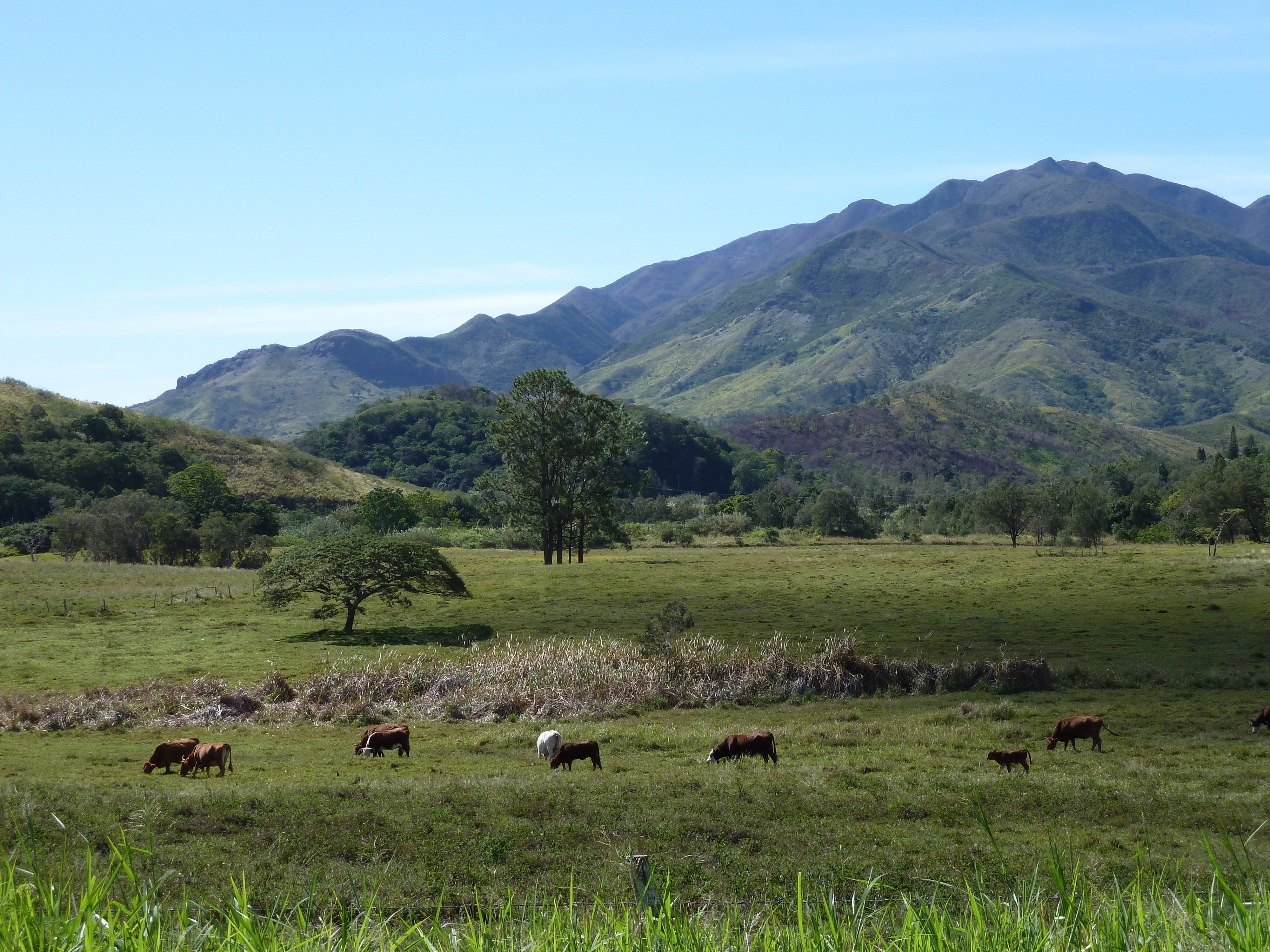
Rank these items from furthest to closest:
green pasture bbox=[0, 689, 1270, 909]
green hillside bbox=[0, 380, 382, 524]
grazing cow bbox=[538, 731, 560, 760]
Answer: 1. green hillside bbox=[0, 380, 382, 524]
2. grazing cow bbox=[538, 731, 560, 760]
3. green pasture bbox=[0, 689, 1270, 909]

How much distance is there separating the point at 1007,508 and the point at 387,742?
68.8m

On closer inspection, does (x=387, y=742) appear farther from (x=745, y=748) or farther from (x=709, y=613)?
(x=709, y=613)

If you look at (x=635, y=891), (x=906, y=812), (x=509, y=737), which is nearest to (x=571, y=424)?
(x=509, y=737)

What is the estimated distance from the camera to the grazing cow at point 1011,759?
20.1 metres

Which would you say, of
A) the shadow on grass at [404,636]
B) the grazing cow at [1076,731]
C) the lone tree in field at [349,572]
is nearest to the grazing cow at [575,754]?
the grazing cow at [1076,731]

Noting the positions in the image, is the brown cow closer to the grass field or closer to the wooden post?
the grass field

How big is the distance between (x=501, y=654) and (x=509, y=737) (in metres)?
9.46

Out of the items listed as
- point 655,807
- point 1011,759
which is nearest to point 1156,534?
point 1011,759

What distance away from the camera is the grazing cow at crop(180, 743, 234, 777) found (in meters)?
20.0

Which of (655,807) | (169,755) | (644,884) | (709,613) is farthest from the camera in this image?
(709,613)

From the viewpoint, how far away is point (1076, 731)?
22.3m

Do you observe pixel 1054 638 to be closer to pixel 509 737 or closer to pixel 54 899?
pixel 509 737

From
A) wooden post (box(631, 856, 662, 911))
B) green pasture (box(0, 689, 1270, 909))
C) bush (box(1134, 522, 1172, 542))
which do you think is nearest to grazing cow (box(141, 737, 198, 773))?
green pasture (box(0, 689, 1270, 909))

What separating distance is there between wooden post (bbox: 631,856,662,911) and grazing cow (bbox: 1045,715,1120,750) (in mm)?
21562
